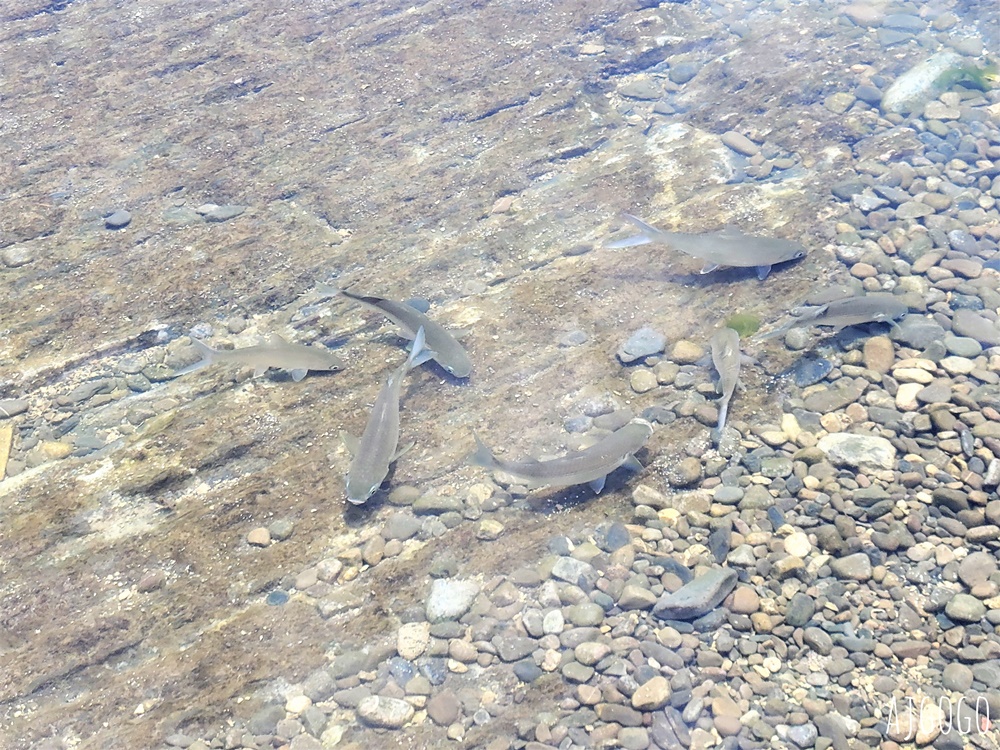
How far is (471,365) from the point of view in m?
6.39

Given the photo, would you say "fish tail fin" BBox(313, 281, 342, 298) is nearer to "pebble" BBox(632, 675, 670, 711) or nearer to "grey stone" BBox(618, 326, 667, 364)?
"grey stone" BBox(618, 326, 667, 364)

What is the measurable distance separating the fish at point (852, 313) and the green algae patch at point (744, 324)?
0.86 ft

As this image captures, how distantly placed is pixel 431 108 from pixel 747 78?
14.3 feet

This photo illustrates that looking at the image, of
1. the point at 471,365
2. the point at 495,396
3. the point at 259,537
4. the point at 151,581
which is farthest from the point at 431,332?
the point at 151,581

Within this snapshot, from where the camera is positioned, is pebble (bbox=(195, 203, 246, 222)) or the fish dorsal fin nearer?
the fish dorsal fin

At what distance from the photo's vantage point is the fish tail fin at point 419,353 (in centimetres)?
606

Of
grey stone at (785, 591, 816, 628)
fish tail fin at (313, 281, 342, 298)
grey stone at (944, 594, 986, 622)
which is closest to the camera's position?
grey stone at (944, 594, 986, 622)

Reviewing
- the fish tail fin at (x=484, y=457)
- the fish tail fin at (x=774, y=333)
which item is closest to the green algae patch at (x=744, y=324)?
the fish tail fin at (x=774, y=333)

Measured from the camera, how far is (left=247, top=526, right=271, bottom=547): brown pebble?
5.32m

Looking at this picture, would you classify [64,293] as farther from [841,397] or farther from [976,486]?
[976,486]

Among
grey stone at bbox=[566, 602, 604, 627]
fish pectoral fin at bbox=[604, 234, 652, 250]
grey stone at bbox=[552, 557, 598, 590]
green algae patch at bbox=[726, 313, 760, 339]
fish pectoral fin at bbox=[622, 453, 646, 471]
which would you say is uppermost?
fish pectoral fin at bbox=[604, 234, 652, 250]

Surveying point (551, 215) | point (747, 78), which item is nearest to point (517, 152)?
point (551, 215)

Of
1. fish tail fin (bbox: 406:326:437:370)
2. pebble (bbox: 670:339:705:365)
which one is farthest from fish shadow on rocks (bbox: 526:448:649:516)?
fish tail fin (bbox: 406:326:437:370)

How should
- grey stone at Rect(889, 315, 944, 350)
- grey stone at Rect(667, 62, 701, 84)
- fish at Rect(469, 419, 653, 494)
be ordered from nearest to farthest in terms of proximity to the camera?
1. fish at Rect(469, 419, 653, 494)
2. grey stone at Rect(889, 315, 944, 350)
3. grey stone at Rect(667, 62, 701, 84)
